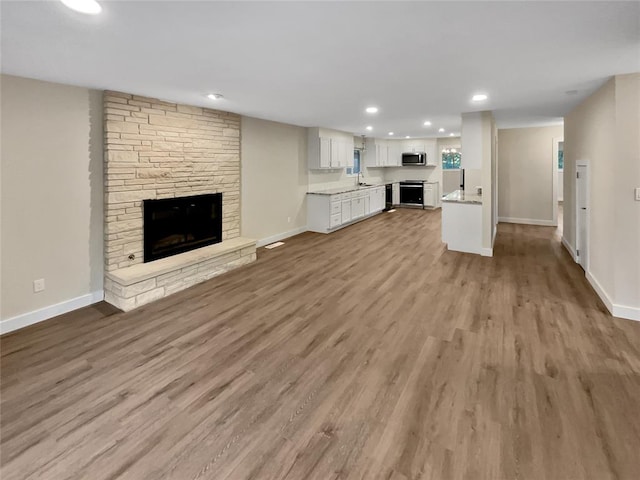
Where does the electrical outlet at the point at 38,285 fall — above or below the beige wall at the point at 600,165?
below

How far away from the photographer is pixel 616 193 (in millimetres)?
3557

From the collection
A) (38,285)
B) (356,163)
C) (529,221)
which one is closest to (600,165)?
(529,221)

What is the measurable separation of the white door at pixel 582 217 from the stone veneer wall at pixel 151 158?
17.7ft

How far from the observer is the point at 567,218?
6.16 m

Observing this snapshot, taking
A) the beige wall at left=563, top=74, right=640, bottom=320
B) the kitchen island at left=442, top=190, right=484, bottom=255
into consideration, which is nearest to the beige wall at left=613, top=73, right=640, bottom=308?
the beige wall at left=563, top=74, right=640, bottom=320

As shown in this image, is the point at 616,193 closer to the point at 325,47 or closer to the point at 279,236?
the point at 325,47

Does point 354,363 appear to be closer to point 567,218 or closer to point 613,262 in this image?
point 613,262

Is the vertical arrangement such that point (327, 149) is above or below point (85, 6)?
above

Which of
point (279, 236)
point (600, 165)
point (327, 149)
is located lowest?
point (279, 236)

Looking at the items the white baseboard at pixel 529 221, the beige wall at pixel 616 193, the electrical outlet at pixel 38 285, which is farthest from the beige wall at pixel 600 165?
the electrical outlet at pixel 38 285

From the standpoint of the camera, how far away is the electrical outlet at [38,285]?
3.58m

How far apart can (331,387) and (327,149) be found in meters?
6.54

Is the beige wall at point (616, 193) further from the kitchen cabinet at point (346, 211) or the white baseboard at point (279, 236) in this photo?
the white baseboard at point (279, 236)

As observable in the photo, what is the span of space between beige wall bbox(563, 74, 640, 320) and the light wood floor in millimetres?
320
